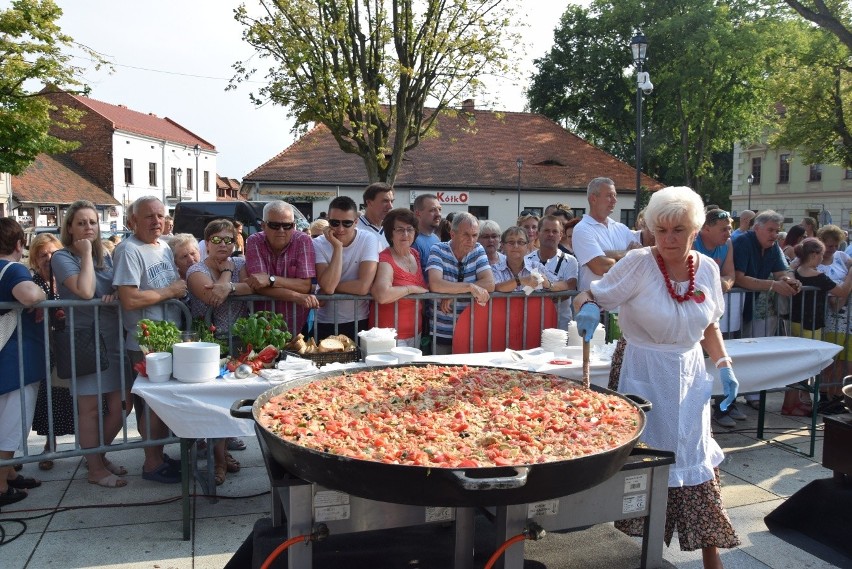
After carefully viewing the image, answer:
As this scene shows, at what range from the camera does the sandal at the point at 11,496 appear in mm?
4488

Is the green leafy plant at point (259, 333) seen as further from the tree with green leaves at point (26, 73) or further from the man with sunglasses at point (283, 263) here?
the tree with green leaves at point (26, 73)

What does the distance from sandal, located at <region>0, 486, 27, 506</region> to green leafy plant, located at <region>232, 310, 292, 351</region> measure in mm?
1872

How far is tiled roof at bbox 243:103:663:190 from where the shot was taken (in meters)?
30.7

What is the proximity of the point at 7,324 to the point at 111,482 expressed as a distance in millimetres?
1326

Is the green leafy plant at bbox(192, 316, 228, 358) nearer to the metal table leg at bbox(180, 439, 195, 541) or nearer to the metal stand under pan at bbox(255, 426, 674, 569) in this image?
the metal table leg at bbox(180, 439, 195, 541)

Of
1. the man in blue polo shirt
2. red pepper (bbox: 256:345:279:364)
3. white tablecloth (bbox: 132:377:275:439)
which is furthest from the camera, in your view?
the man in blue polo shirt

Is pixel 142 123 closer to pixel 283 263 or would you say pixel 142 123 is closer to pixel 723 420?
pixel 283 263

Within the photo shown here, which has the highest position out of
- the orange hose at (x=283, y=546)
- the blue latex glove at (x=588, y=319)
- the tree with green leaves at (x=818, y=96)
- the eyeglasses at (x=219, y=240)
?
the tree with green leaves at (x=818, y=96)

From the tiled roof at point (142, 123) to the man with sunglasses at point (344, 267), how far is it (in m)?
46.7

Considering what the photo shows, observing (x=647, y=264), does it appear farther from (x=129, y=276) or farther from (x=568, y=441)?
(x=129, y=276)

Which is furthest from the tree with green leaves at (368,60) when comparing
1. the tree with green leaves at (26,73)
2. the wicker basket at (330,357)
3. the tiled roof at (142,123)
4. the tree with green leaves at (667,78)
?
the tiled roof at (142,123)

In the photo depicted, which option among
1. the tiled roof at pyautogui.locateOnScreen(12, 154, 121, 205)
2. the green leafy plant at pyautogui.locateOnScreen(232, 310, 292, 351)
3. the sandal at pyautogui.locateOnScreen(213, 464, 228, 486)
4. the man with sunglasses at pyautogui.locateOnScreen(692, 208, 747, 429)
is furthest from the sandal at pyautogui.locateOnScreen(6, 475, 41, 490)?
the tiled roof at pyautogui.locateOnScreen(12, 154, 121, 205)

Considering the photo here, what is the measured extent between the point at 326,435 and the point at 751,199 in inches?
2104

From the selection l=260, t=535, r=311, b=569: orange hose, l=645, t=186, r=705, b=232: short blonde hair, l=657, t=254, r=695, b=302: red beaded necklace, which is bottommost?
l=260, t=535, r=311, b=569: orange hose
